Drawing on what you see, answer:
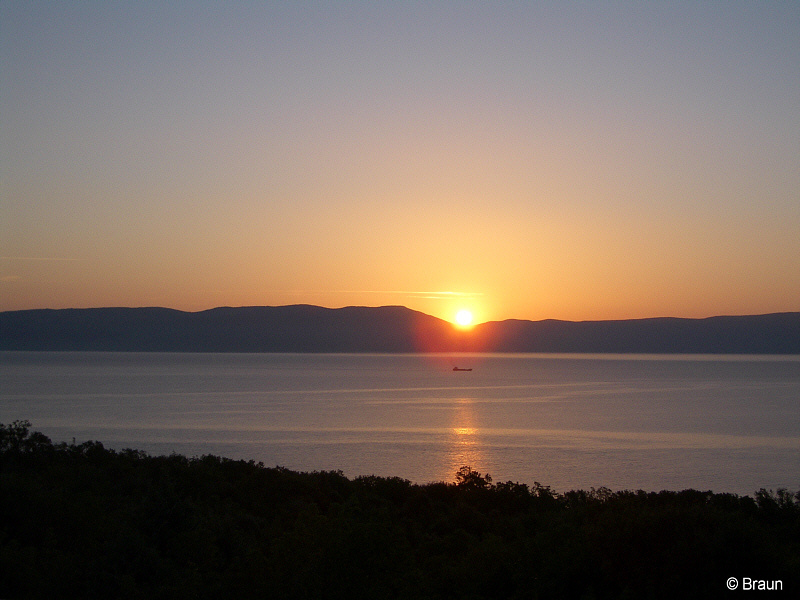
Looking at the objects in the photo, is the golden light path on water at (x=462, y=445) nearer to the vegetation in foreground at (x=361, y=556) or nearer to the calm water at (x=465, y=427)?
the calm water at (x=465, y=427)

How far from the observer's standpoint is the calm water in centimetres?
4300

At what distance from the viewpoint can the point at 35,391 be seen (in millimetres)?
102125

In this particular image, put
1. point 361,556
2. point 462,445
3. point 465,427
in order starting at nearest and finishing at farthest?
1. point 361,556
2. point 462,445
3. point 465,427

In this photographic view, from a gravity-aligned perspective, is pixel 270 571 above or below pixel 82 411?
above

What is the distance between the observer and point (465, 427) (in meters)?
65.1

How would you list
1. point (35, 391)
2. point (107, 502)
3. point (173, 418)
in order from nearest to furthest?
point (107, 502) → point (173, 418) → point (35, 391)

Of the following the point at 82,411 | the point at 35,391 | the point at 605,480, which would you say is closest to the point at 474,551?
the point at 605,480

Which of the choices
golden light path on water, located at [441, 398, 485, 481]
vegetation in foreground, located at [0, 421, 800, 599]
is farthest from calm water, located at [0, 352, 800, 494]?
vegetation in foreground, located at [0, 421, 800, 599]

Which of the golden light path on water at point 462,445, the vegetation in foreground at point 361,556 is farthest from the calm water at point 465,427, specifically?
the vegetation in foreground at point 361,556

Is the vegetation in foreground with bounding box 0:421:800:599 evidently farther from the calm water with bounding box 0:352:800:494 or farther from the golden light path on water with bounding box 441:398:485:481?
the golden light path on water with bounding box 441:398:485:481

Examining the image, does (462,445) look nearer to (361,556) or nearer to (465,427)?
(465,427)

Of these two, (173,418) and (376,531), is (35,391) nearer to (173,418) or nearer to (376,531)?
(173,418)

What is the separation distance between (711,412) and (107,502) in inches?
2796

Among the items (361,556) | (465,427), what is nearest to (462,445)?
(465,427)
